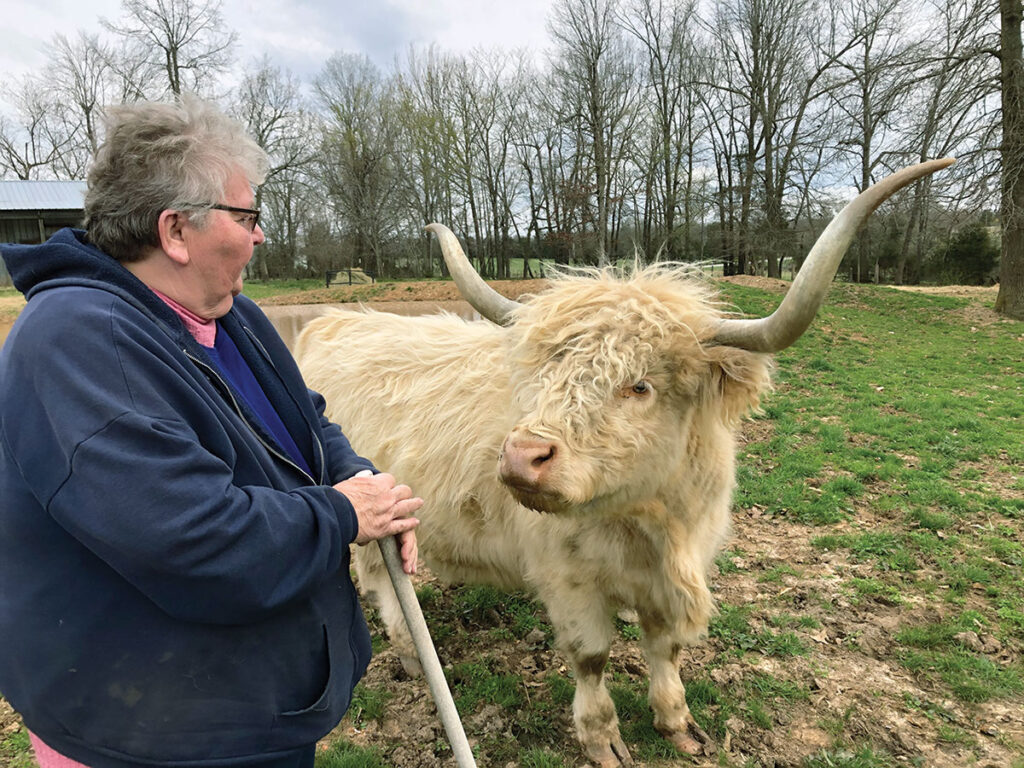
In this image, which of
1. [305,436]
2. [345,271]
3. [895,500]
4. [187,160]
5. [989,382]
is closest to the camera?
[187,160]

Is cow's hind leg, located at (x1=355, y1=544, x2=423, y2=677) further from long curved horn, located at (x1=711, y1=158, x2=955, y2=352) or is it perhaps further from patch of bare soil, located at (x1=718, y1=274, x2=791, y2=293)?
patch of bare soil, located at (x1=718, y1=274, x2=791, y2=293)

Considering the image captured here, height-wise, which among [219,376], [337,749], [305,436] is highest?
[219,376]

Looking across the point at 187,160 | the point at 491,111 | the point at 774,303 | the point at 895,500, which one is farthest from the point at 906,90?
the point at 491,111

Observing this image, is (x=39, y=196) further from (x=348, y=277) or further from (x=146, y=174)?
(x=146, y=174)

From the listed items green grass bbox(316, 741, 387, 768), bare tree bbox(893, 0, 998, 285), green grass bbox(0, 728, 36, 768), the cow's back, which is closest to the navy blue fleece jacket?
the cow's back

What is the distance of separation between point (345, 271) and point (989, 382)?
31.6 meters

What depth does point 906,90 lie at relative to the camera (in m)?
14.7

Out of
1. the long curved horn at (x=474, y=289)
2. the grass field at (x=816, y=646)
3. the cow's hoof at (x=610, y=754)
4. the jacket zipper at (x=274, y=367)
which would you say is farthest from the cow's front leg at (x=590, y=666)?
the jacket zipper at (x=274, y=367)

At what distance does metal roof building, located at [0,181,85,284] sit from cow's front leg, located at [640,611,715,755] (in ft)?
120

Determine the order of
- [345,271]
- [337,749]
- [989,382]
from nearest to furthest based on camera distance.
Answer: [337,749] < [989,382] < [345,271]

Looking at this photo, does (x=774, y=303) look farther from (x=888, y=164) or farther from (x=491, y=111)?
(x=491, y=111)

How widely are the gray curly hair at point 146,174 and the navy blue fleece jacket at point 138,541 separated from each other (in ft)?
0.28

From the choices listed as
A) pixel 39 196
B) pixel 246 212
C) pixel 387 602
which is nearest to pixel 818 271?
pixel 246 212

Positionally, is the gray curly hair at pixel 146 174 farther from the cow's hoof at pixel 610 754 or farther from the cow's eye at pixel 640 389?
the cow's hoof at pixel 610 754
